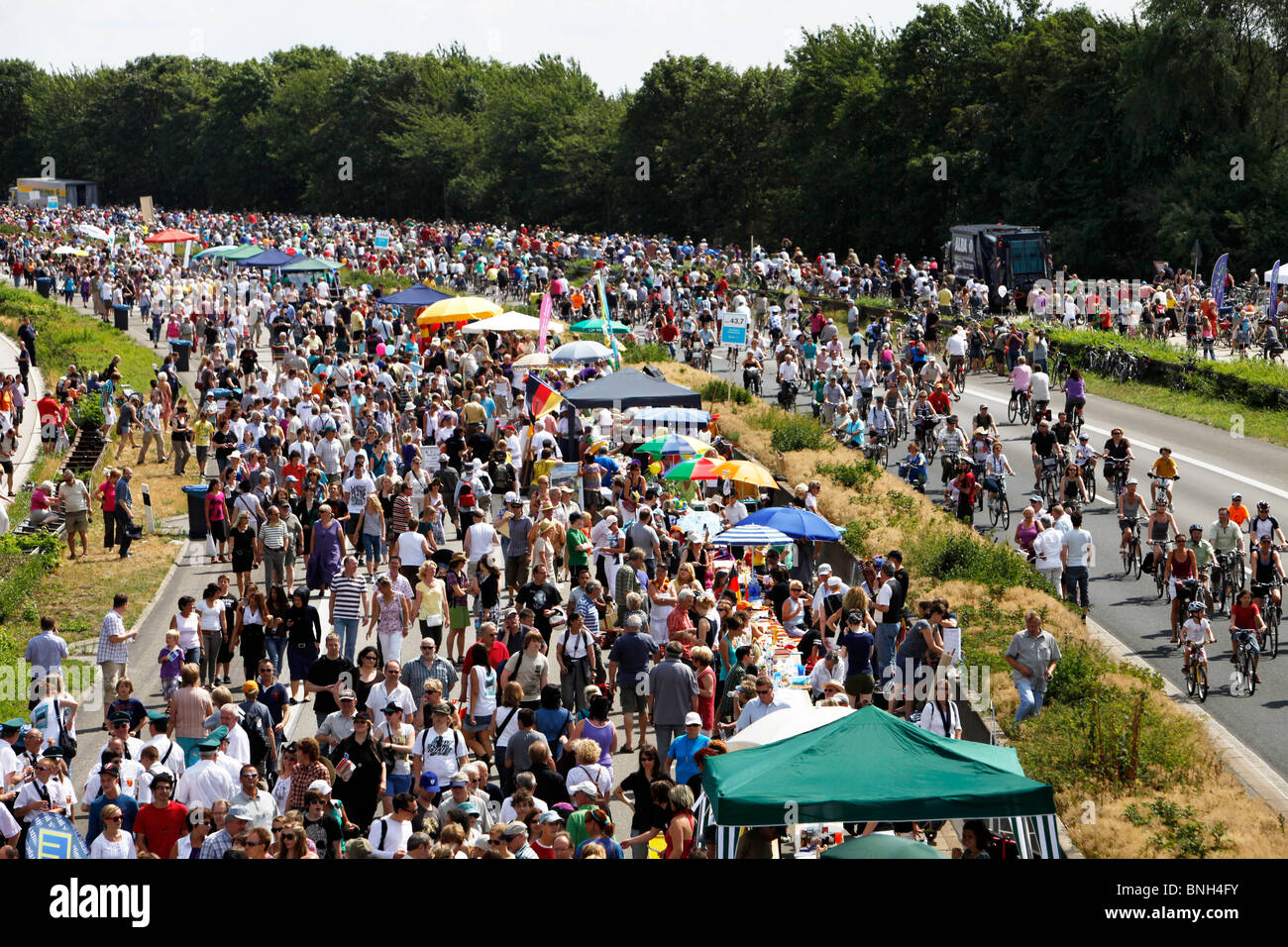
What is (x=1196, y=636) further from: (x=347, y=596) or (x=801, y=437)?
(x=801, y=437)

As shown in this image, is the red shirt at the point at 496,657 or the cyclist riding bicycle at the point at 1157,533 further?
the cyclist riding bicycle at the point at 1157,533

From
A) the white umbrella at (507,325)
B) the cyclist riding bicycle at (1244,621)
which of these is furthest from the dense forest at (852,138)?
the cyclist riding bicycle at (1244,621)

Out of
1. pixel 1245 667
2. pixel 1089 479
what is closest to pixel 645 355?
pixel 1089 479

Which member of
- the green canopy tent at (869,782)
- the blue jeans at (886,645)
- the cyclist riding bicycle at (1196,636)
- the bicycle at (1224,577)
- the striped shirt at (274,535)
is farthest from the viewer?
the bicycle at (1224,577)

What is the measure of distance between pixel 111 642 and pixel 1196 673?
38.0 ft

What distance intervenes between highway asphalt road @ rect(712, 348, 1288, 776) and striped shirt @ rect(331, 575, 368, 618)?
30.2 feet

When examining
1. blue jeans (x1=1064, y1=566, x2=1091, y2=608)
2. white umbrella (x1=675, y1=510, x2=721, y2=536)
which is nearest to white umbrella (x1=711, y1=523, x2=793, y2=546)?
white umbrella (x1=675, y1=510, x2=721, y2=536)

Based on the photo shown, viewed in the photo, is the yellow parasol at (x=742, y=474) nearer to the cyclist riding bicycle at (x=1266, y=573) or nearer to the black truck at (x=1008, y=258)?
the cyclist riding bicycle at (x=1266, y=573)

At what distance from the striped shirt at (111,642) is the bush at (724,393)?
1843 cm

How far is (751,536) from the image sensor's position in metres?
18.0

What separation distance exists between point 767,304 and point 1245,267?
20008 mm

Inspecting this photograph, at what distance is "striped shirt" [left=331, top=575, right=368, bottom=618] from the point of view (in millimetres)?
16281

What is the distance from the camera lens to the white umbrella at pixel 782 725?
1165cm
